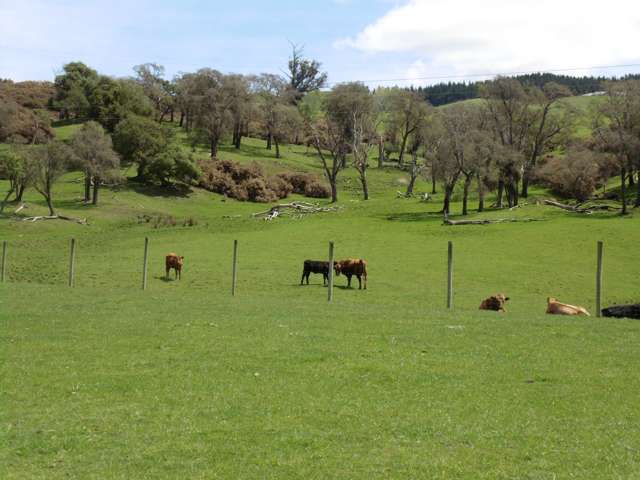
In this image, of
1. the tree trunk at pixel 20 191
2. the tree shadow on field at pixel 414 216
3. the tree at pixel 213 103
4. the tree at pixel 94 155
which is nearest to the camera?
the tree trunk at pixel 20 191

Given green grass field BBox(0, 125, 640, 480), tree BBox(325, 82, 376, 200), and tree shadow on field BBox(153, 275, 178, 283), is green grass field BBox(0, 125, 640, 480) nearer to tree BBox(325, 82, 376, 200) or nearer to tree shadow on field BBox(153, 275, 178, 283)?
tree shadow on field BBox(153, 275, 178, 283)

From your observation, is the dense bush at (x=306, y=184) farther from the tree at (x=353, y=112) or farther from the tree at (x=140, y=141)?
the tree at (x=140, y=141)

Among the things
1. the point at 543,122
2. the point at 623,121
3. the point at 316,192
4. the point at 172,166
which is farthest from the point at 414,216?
the point at 172,166

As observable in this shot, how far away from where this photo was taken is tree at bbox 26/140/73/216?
5916 centimetres

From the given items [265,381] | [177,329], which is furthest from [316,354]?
[177,329]

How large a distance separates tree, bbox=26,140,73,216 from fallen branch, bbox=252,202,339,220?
1788 cm

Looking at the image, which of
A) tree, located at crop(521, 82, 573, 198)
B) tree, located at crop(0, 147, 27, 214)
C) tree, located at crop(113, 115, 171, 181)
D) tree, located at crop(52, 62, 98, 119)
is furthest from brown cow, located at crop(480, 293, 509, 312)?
tree, located at crop(52, 62, 98, 119)

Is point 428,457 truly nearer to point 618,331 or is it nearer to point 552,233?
point 618,331

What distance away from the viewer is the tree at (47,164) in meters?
59.2

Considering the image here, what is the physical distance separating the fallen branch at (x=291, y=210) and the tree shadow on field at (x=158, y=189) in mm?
13614

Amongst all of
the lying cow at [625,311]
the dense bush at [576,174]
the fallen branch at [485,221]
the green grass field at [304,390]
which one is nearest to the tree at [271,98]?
the dense bush at [576,174]

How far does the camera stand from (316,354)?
13.0 meters

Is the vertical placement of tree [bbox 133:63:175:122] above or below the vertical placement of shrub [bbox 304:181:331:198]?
above

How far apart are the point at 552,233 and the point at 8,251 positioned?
37.8 metres
